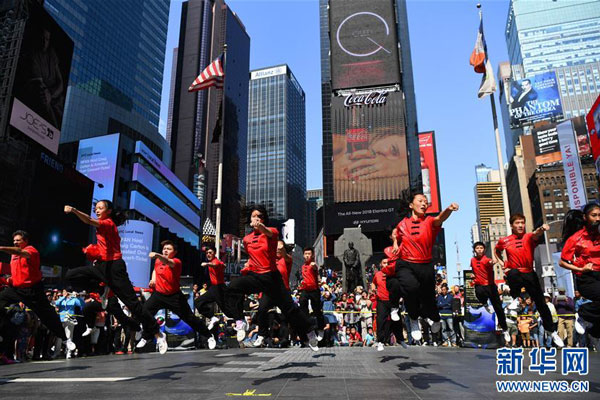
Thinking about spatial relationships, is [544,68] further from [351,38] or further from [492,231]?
[351,38]

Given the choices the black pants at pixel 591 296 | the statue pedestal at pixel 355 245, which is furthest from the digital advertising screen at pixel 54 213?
the black pants at pixel 591 296

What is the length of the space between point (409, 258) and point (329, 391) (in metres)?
2.92

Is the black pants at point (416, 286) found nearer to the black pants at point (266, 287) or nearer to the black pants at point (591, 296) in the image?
the black pants at point (266, 287)

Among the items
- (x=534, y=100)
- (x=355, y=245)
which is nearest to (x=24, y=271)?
(x=355, y=245)

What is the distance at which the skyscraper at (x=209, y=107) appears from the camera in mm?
166375

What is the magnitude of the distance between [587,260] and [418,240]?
2386 mm

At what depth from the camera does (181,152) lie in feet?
554

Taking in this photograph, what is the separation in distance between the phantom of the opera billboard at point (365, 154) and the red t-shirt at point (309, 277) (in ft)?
174

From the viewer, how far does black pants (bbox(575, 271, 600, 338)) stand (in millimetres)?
5963

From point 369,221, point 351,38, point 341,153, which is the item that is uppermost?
point 351,38

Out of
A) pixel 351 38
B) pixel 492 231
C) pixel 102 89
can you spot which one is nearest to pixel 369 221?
pixel 351 38

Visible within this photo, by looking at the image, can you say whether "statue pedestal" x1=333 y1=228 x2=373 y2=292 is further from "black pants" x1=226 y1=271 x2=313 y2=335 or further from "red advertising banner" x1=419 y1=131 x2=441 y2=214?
"black pants" x1=226 y1=271 x2=313 y2=335

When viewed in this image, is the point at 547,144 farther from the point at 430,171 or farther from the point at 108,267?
the point at 108,267

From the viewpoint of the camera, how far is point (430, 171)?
81438 mm
